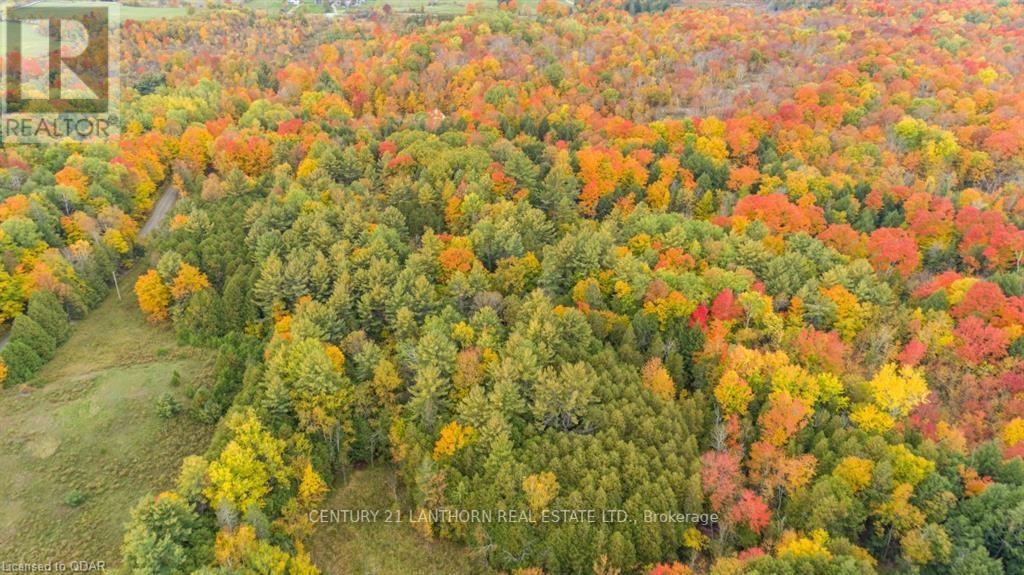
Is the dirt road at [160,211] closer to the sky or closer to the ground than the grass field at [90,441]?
closer to the sky

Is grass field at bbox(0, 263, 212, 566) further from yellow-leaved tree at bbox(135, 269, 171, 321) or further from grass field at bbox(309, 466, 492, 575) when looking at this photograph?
grass field at bbox(309, 466, 492, 575)

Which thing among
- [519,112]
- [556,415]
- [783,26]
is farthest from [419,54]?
[556,415]

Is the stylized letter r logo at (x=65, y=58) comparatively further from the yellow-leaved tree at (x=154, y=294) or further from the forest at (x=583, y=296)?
the yellow-leaved tree at (x=154, y=294)

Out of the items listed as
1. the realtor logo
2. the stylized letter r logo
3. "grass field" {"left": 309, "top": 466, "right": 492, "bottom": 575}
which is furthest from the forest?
the stylized letter r logo

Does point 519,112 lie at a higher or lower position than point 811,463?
higher

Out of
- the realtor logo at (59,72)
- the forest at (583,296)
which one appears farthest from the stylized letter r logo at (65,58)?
the forest at (583,296)

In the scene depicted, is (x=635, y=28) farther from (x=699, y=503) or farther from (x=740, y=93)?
(x=699, y=503)
